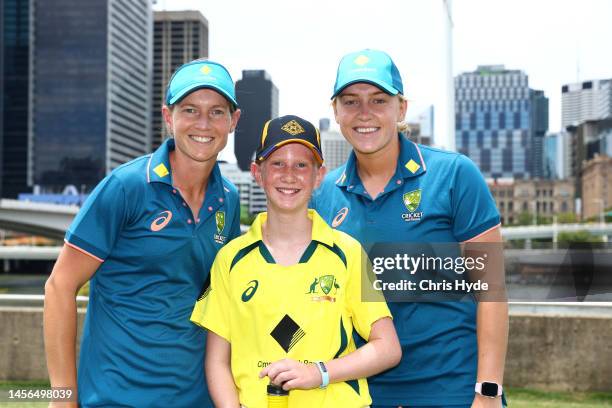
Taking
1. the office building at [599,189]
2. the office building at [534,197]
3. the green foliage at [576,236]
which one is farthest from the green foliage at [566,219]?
the green foliage at [576,236]

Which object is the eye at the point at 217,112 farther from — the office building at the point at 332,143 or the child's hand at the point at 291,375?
the child's hand at the point at 291,375

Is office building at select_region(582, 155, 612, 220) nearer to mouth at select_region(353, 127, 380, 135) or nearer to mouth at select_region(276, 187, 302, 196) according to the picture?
mouth at select_region(353, 127, 380, 135)

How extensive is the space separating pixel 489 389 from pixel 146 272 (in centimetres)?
157

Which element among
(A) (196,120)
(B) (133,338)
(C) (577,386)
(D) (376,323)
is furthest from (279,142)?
(C) (577,386)

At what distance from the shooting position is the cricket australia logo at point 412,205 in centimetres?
300

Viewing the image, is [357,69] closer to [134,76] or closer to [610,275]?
[610,275]

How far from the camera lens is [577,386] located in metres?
6.67

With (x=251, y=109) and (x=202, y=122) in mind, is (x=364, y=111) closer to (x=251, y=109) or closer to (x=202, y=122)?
(x=202, y=122)

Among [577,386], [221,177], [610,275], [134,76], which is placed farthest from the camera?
[134,76]

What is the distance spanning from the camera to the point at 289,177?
274 centimetres

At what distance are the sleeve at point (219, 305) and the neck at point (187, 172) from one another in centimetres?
51

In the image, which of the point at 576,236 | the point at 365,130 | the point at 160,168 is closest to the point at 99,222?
the point at 160,168

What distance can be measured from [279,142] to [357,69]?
60 cm

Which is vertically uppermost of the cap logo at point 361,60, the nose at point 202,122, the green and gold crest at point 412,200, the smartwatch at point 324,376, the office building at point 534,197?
the office building at point 534,197
